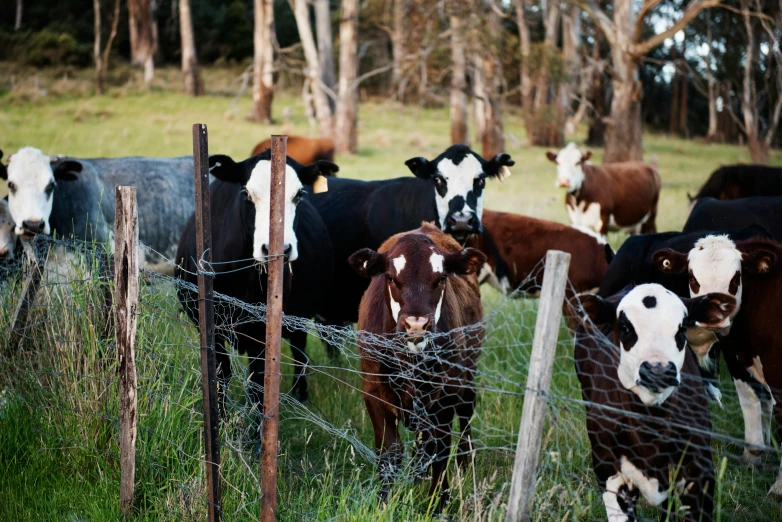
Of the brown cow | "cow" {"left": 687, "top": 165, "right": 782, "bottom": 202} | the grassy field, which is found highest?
"cow" {"left": 687, "top": 165, "right": 782, "bottom": 202}

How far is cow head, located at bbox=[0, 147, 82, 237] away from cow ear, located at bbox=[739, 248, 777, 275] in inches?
220

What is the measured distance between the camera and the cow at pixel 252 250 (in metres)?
5.71

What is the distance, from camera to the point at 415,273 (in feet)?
15.3

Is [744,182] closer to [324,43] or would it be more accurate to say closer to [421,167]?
[421,167]

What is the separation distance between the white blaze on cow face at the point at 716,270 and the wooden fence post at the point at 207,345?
316 centimetres

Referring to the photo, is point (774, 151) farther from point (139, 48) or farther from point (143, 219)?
point (143, 219)

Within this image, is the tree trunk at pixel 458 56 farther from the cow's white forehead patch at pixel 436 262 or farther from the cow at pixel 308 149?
the cow's white forehead patch at pixel 436 262

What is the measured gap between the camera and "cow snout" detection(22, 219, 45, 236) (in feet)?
22.8

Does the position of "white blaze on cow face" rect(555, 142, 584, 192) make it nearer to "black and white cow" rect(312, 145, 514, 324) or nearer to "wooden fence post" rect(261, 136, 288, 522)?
"black and white cow" rect(312, 145, 514, 324)

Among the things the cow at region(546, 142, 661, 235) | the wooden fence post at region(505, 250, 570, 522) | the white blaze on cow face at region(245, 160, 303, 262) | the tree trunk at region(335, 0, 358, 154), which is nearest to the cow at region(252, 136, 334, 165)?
the cow at region(546, 142, 661, 235)

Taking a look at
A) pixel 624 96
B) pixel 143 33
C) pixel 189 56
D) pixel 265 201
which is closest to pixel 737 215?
pixel 265 201

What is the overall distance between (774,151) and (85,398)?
41219 millimetres

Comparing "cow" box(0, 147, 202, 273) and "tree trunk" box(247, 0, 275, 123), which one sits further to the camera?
"tree trunk" box(247, 0, 275, 123)

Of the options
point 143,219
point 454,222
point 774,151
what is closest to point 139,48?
point 774,151
